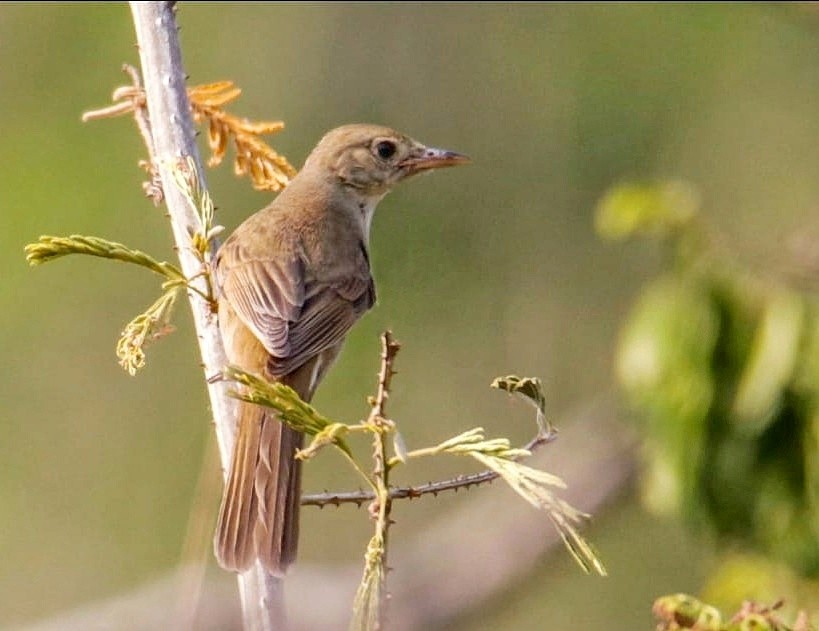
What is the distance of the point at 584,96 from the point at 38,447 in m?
4.00

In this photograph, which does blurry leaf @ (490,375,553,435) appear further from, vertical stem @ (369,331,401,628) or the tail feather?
the tail feather

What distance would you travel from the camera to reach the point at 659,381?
17.0 ft

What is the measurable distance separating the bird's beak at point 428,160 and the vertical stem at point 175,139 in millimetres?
1529

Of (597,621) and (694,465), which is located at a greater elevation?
(694,465)

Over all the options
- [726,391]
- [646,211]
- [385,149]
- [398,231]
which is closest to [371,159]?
[385,149]

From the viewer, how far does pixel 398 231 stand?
34.2ft

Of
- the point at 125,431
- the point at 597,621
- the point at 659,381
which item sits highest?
the point at 659,381

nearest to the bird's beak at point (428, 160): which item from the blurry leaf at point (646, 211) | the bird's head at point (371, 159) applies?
the bird's head at point (371, 159)

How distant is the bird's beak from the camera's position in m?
5.63

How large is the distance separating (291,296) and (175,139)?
31.8 inches

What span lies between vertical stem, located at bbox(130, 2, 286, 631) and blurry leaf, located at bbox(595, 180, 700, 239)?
1.48 metres

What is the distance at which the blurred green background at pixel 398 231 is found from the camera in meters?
9.73

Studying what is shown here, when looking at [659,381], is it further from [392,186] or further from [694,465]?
[392,186]

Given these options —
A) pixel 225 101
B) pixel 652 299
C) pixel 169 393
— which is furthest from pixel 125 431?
pixel 225 101
